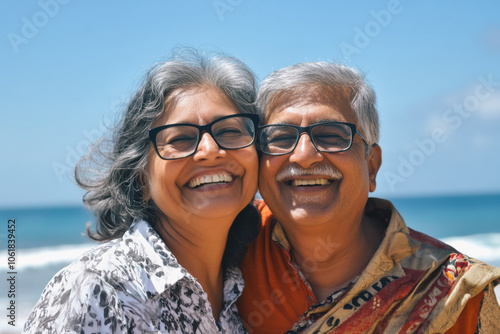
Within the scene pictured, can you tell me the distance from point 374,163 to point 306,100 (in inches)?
27.9

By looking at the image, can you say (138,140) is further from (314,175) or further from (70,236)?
(70,236)

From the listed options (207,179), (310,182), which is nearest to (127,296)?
(207,179)

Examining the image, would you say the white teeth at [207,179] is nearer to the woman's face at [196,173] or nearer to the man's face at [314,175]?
the woman's face at [196,173]

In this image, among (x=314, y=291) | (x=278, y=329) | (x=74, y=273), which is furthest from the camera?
(x=314, y=291)

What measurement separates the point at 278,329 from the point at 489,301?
3.95 feet

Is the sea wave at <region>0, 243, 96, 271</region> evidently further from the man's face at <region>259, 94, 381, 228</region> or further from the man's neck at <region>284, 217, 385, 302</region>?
the man's face at <region>259, 94, 381, 228</region>

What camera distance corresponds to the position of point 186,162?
2.95 metres

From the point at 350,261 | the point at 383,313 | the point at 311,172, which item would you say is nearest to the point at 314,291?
the point at 350,261

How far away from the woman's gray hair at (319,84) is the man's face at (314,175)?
6cm

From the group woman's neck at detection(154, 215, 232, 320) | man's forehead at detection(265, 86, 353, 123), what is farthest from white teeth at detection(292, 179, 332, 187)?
woman's neck at detection(154, 215, 232, 320)

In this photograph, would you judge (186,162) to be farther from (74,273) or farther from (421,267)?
(421,267)

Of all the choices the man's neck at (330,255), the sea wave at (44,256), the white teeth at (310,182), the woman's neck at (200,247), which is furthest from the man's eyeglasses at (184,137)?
the sea wave at (44,256)

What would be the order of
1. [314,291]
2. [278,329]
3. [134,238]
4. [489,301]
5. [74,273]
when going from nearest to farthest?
[74,273], [134,238], [489,301], [278,329], [314,291]

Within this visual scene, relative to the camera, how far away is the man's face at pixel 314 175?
3.33 m
